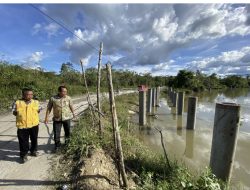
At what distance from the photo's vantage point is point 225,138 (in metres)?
4.94

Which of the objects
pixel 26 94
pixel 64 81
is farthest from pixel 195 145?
pixel 64 81

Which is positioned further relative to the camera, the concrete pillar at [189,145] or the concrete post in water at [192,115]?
the concrete post in water at [192,115]

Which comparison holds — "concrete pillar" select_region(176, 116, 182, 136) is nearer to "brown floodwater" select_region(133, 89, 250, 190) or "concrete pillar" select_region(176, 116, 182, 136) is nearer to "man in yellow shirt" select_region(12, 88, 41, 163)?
"brown floodwater" select_region(133, 89, 250, 190)

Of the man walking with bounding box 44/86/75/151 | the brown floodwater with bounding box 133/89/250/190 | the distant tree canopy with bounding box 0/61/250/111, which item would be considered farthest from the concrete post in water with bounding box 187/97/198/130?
the man walking with bounding box 44/86/75/151

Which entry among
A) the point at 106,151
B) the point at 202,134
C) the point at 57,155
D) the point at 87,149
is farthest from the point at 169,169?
the point at 202,134

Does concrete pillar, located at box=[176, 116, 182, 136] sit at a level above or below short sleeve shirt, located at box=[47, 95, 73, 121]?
below

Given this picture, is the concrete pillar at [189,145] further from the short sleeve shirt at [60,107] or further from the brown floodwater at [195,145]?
the short sleeve shirt at [60,107]

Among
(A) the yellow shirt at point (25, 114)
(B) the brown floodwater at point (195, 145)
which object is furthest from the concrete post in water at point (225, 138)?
(A) the yellow shirt at point (25, 114)

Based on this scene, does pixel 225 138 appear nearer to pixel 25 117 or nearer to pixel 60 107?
pixel 60 107

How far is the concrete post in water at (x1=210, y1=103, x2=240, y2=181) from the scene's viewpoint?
480 cm

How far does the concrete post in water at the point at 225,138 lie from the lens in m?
4.80

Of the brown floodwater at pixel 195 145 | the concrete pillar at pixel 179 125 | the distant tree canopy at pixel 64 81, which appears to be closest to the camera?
the brown floodwater at pixel 195 145

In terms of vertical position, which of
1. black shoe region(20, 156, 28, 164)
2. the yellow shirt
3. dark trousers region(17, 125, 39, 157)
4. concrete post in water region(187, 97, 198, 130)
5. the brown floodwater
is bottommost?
the brown floodwater

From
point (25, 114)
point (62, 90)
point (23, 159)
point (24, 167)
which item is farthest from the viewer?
point (62, 90)
